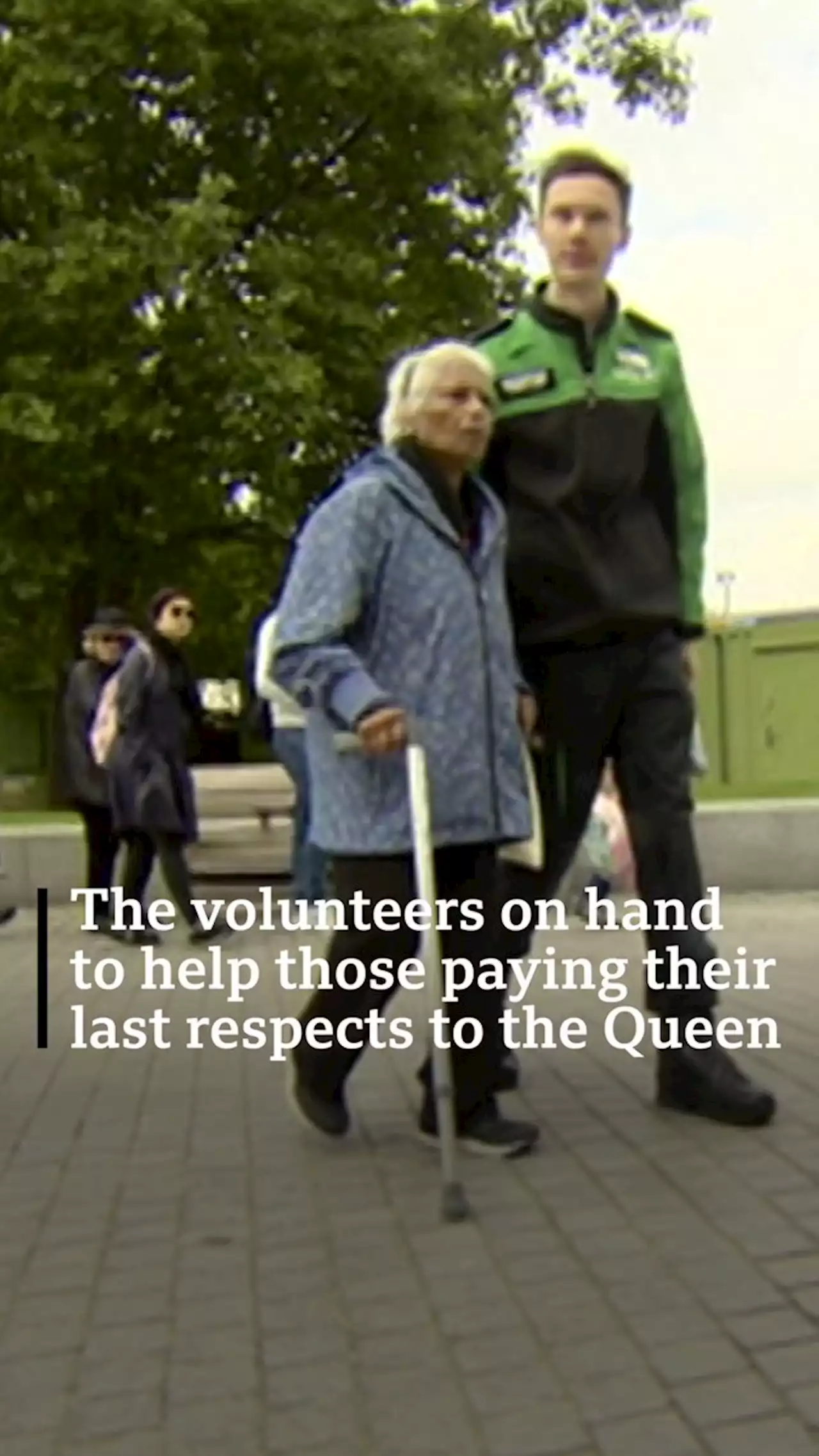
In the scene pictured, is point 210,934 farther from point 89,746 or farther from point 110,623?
point 110,623

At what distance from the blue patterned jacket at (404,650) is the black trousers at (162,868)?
5320 mm

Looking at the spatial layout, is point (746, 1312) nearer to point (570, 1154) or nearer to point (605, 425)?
point (570, 1154)

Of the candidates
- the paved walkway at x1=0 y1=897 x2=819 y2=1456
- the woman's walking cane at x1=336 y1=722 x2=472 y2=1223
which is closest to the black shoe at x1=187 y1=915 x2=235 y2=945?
the paved walkway at x1=0 y1=897 x2=819 y2=1456

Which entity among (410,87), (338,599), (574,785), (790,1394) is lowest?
(790,1394)

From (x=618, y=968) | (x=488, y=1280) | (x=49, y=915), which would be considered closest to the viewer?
(x=488, y=1280)

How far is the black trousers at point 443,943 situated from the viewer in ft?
14.7

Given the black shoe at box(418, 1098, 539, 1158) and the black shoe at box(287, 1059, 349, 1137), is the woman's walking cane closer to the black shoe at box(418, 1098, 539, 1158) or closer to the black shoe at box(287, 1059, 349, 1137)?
the black shoe at box(418, 1098, 539, 1158)

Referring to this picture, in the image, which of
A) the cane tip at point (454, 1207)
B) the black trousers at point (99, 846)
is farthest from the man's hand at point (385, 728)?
the black trousers at point (99, 846)

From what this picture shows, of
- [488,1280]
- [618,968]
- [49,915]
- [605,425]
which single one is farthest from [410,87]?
[488,1280]

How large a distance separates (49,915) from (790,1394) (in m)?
8.60

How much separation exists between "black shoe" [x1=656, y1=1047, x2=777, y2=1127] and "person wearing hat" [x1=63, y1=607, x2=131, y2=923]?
5.58 metres

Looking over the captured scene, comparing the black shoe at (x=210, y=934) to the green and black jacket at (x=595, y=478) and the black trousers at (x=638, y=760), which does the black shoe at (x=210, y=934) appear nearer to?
the black trousers at (x=638, y=760)

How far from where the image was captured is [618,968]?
8.22 meters

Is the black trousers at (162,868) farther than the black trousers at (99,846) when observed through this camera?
No
